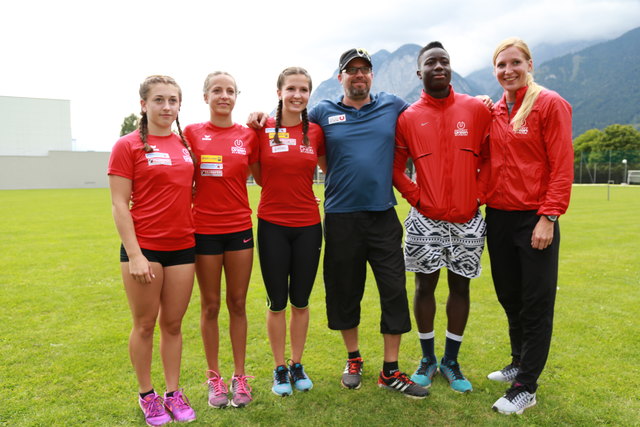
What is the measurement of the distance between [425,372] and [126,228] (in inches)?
102

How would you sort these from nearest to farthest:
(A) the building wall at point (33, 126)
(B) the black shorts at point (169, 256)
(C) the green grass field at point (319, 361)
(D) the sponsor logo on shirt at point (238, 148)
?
(B) the black shorts at point (169, 256) < (C) the green grass field at point (319, 361) < (D) the sponsor logo on shirt at point (238, 148) < (A) the building wall at point (33, 126)

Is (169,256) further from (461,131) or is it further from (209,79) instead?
(461,131)

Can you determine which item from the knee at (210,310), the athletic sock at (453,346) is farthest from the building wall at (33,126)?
the athletic sock at (453,346)

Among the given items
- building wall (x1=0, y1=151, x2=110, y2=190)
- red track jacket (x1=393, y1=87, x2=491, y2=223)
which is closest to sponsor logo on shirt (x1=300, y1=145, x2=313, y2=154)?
red track jacket (x1=393, y1=87, x2=491, y2=223)

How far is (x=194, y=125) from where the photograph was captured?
3461 millimetres

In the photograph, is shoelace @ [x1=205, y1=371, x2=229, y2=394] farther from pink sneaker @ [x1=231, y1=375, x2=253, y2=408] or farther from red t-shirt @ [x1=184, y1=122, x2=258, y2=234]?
red t-shirt @ [x1=184, y1=122, x2=258, y2=234]

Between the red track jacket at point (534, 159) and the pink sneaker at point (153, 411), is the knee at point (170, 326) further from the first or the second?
the red track jacket at point (534, 159)

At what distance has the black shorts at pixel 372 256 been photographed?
11.8 feet

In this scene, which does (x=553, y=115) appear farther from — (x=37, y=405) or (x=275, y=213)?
(x=37, y=405)

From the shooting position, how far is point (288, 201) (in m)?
3.52

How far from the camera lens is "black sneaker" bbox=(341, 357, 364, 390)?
3639mm

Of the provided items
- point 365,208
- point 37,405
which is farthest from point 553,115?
point 37,405

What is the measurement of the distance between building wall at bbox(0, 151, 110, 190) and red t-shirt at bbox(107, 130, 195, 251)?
170ft

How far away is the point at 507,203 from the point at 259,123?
6.47 feet
